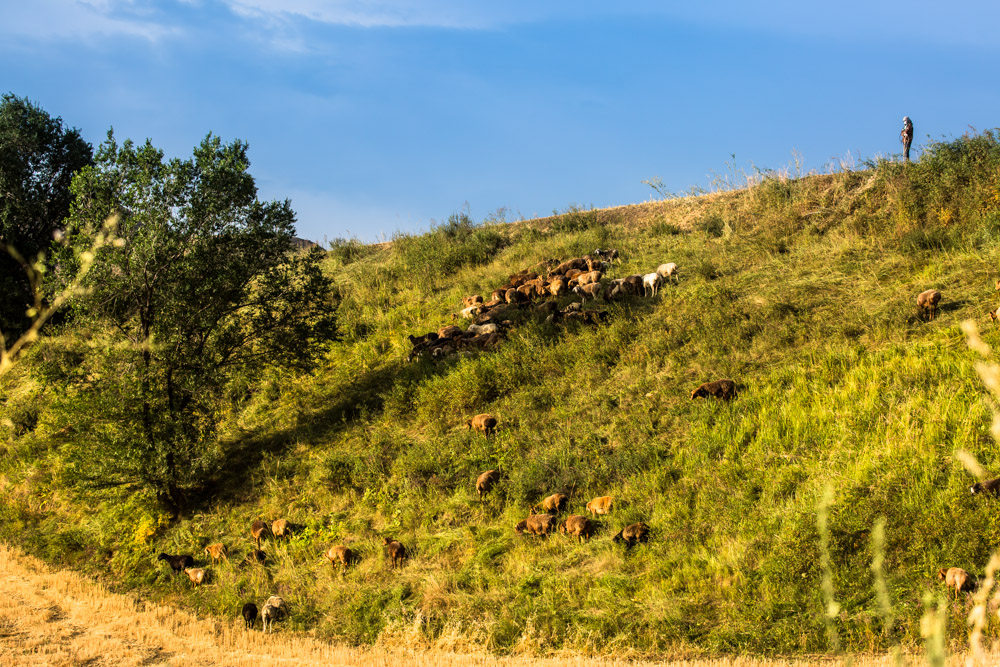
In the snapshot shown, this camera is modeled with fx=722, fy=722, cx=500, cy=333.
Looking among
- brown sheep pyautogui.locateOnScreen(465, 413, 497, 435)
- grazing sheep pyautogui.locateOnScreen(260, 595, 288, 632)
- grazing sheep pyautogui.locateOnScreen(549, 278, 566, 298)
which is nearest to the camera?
grazing sheep pyautogui.locateOnScreen(260, 595, 288, 632)

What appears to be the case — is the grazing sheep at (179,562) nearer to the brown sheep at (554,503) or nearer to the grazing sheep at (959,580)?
the brown sheep at (554,503)

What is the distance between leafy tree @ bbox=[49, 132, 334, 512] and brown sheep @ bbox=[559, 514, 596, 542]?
24.5ft

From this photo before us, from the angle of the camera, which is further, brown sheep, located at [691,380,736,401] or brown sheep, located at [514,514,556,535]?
brown sheep, located at [691,380,736,401]

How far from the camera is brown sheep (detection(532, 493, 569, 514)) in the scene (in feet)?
33.4

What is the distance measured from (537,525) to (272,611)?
377 cm

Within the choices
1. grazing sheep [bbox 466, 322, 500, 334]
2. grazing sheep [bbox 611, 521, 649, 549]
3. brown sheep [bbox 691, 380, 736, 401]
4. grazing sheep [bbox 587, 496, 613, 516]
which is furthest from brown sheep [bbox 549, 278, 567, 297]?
grazing sheep [bbox 611, 521, 649, 549]

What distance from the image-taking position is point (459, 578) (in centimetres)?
945

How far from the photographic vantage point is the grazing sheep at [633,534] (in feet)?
30.0

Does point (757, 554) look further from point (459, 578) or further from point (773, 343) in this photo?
point (773, 343)

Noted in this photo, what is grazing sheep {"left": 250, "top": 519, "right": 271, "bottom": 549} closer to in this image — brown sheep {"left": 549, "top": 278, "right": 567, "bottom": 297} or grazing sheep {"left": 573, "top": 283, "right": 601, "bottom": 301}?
grazing sheep {"left": 573, "top": 283, "right": 601, "bottom": 301}

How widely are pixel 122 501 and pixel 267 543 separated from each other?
162 inches

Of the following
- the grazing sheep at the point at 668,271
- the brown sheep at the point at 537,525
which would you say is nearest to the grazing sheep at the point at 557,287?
the grazing sheep at the point at 668,271

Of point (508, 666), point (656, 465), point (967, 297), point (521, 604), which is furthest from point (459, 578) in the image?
point (967, 297)

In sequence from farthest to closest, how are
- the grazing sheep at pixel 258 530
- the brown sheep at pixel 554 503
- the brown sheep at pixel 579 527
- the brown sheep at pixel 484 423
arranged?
the brown sheep at pixel 484 423, the grazing sheep at pixel 258 530, the brown sheep at pixel 554 503, the brown sheep at pixel 579 527
